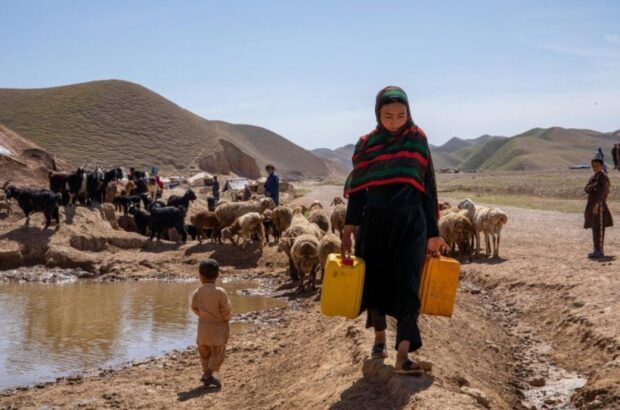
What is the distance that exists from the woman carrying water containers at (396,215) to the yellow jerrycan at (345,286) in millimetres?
110

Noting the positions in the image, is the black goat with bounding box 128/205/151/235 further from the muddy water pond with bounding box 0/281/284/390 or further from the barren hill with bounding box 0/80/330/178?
the barren hill with bounding box 0/80/330/178

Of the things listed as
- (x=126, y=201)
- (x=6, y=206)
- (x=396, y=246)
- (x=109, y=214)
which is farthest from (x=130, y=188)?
(x=396, y=246)

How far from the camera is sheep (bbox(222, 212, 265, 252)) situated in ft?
55.1

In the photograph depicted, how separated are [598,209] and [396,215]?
918 cm

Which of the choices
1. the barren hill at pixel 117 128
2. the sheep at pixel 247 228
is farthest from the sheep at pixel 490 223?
the barren hill at pixel 117 128

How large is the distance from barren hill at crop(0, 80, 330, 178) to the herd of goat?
48904mm

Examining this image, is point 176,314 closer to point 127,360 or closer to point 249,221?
point 127,360

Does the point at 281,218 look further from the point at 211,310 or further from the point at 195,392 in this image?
the point at 211,310

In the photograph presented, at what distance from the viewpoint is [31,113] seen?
8488 cm

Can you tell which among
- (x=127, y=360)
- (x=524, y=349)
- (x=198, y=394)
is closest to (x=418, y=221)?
(x=198, y=394)

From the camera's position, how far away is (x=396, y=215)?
5.11 metres

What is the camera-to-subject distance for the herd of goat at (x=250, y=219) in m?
13.6

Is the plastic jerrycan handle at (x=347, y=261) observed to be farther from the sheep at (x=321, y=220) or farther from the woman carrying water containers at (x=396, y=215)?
the sheep at (x=321, y=220)

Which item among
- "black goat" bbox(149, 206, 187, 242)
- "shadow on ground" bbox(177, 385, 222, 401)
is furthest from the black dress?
"black goat" bbox(149, 206, 187, 242)
